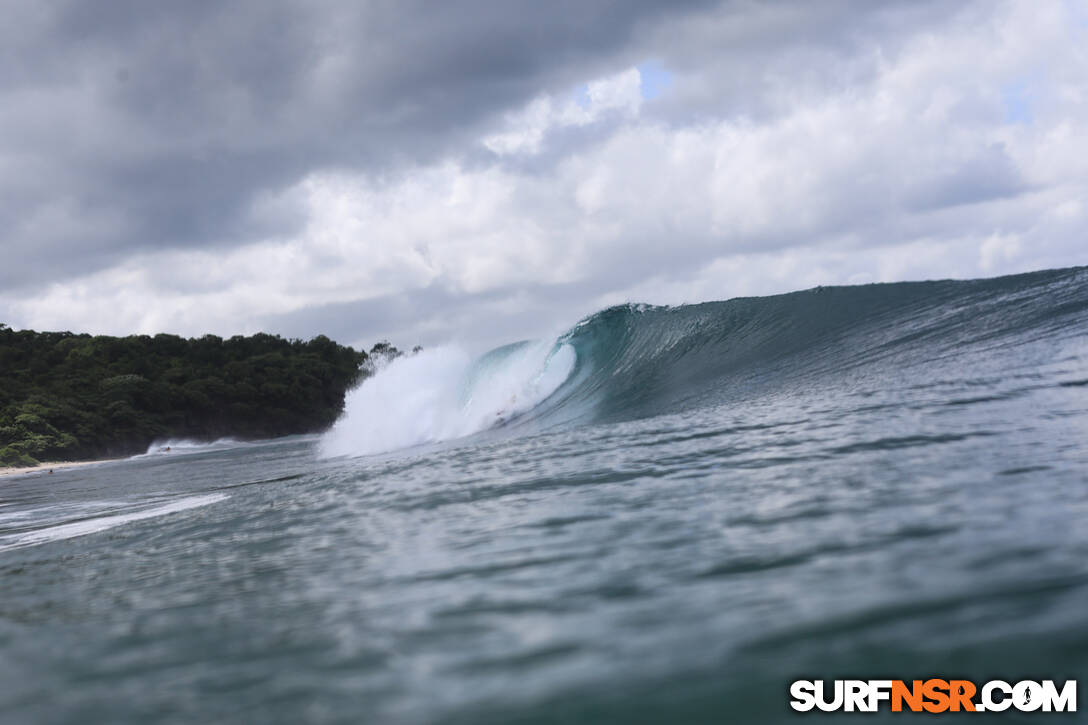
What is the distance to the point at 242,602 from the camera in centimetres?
424

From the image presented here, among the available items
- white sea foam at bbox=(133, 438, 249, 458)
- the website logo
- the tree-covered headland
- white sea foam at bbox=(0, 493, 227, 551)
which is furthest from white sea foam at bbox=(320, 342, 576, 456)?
white sea foam at bbox=(133, 438, 249, 458)

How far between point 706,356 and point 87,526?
37.1 feet

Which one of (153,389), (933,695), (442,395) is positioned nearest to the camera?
(933,695)

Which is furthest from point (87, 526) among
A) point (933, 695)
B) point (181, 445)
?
point (181, 445)

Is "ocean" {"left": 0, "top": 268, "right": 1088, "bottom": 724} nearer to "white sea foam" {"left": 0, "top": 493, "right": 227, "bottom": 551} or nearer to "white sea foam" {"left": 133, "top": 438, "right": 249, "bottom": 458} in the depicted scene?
"white sea foam" {"left": 0, "top": 493, "right": 227, "bottom": 551}

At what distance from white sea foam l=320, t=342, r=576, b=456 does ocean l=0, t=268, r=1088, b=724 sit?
7.42 meters

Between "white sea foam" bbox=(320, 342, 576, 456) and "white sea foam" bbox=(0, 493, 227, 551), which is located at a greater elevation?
"white sea foam" bbox=(320, 342, 576, 456)

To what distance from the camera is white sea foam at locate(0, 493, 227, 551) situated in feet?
26.8

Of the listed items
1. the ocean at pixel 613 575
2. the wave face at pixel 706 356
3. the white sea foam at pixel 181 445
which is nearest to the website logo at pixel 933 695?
the ocean at pixel 613 575

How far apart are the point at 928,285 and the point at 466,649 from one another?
1616 centimetres

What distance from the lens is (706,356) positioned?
1619 cm

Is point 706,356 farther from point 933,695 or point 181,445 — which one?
point 181,445

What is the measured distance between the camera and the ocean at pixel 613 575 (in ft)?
8.45

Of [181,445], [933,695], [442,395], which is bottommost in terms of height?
[181,445]
